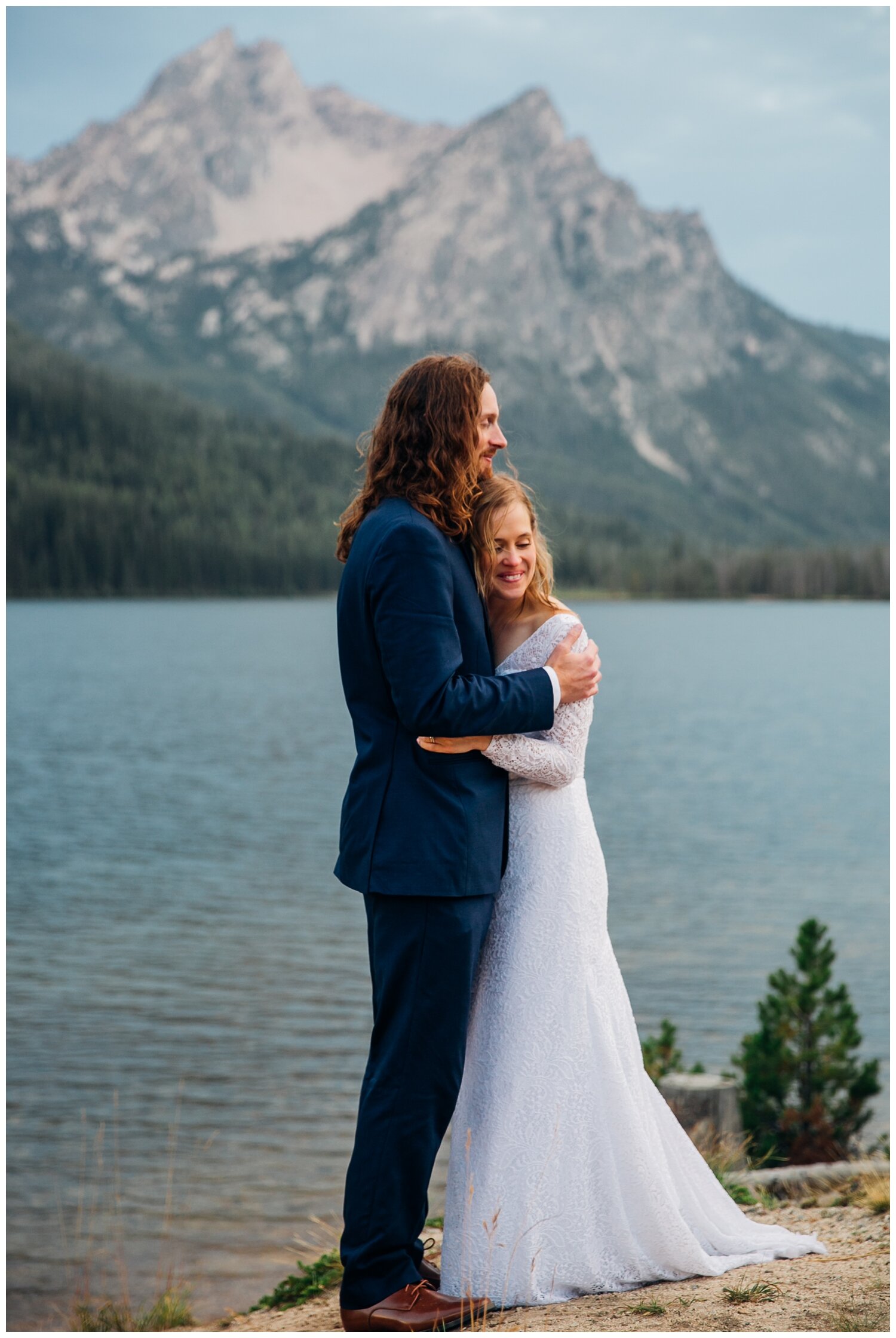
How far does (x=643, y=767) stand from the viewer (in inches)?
1503

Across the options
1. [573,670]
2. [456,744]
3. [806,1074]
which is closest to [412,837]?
[456,744]

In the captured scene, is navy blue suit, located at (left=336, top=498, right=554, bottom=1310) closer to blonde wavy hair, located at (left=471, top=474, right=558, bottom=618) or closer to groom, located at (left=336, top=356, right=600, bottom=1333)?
groom, located at (left=336, top=356, right=600, bottom=1333)

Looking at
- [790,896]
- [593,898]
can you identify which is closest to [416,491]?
[593,898]

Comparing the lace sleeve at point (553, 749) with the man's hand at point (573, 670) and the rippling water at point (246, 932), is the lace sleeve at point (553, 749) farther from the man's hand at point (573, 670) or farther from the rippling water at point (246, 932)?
the rippling water at point (246, 932)

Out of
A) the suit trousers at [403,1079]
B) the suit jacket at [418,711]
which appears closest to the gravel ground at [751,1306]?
the suit trousers at [403,1079]

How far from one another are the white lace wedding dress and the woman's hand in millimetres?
48

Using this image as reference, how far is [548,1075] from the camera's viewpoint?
161 inches

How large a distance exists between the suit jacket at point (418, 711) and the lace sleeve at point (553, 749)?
0.08 meters

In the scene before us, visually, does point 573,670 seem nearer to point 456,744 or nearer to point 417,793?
point 456,744

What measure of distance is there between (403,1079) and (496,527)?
68.6 inches

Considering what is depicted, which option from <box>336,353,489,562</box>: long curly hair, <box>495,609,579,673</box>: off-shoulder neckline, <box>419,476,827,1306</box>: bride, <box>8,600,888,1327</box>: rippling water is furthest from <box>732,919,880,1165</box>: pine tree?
<box>336,353,489,562</box>: long curly hair

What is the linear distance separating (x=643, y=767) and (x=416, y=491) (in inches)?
1376

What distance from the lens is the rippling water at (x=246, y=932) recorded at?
976cm

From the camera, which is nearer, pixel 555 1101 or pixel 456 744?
pixel 456 744
